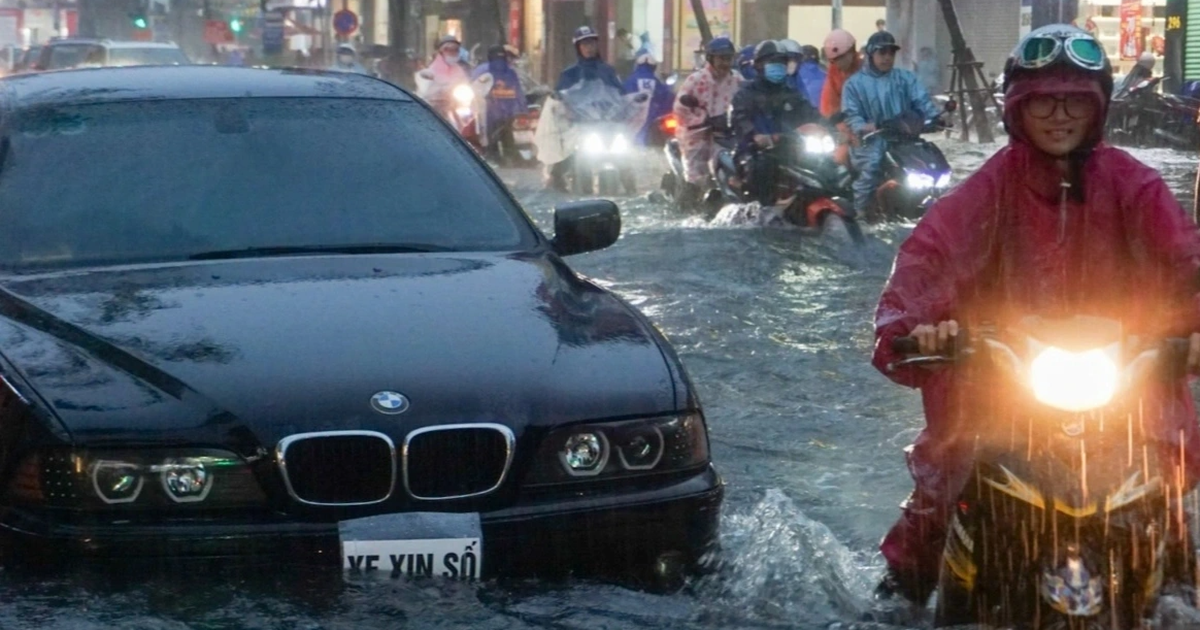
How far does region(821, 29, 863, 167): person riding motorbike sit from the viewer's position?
16234mm

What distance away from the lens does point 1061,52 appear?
445 centimetres

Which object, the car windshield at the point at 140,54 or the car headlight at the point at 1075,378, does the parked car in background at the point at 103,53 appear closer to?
the car windshield at the point at 140,54

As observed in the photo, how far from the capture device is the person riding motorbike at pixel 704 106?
1872 centimetres

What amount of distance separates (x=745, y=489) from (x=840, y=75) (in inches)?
467

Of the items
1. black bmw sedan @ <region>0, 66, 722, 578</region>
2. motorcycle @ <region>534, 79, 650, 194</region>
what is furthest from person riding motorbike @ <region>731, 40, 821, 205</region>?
black bmw sedan @ <region>0, 66, 722, 578</region>

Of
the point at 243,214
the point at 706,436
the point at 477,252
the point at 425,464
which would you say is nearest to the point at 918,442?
the point at 706,436

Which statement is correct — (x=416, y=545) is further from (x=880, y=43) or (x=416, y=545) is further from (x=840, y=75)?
(x=840, y=75)

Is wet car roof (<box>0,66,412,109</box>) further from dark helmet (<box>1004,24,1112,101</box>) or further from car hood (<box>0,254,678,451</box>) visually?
dark helmet (<box>1004,24,1112,101</box>)

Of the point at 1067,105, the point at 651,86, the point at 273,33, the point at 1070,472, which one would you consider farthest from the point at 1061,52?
the point at 273,33

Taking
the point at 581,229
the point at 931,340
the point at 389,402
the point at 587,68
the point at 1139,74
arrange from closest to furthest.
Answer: the point at 931,340
the point at 389,402
the point at 581,229
the point at 587,68
the point at 1139,74

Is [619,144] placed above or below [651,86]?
below

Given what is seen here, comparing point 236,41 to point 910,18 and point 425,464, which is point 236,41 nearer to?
point 910,18

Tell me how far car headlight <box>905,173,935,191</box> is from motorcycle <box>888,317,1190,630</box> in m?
11.9

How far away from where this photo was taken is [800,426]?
27.7 feet
